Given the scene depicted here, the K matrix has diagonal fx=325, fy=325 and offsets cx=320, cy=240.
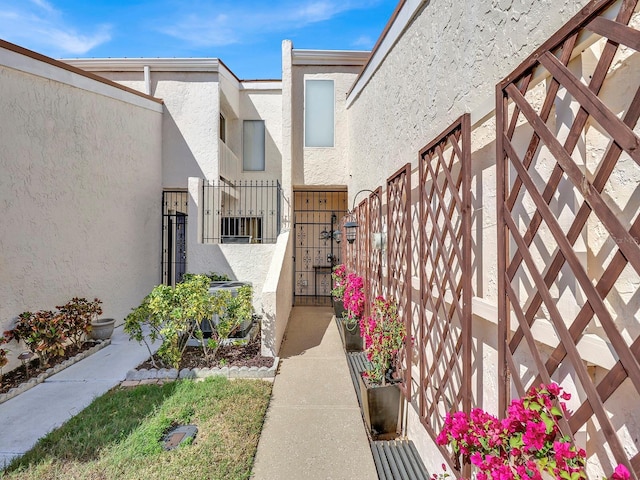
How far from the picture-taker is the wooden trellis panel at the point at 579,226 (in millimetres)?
1235

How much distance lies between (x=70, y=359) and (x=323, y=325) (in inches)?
224

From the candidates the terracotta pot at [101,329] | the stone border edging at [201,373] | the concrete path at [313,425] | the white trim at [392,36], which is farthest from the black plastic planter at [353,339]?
the terracotta pot at [101,329]

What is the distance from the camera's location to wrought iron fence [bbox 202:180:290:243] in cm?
980

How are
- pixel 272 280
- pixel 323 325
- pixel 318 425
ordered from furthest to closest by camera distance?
1. pixel 323 325
2. pixel 272 280
3. pixel 318 425

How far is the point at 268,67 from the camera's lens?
12836mm

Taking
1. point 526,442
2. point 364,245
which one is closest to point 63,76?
point 364,245

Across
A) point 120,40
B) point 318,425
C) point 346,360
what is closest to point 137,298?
point 346,360

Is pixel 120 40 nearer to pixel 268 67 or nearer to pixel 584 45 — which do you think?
pixel 268 67

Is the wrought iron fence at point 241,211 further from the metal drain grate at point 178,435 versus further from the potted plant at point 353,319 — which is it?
the metal drain grate at point 178,435

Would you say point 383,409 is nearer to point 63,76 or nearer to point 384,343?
point 384,343

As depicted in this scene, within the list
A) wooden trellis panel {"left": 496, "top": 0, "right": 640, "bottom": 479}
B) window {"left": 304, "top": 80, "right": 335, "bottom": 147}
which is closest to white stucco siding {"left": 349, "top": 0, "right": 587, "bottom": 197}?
wooden trellis panel {"left": 496, "top": 0, "right": 640, "bottom": 479}

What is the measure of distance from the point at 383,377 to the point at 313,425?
1166 mm

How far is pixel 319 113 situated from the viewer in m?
11.2

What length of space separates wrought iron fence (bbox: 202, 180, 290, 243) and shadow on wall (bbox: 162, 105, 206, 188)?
0.97 meters
